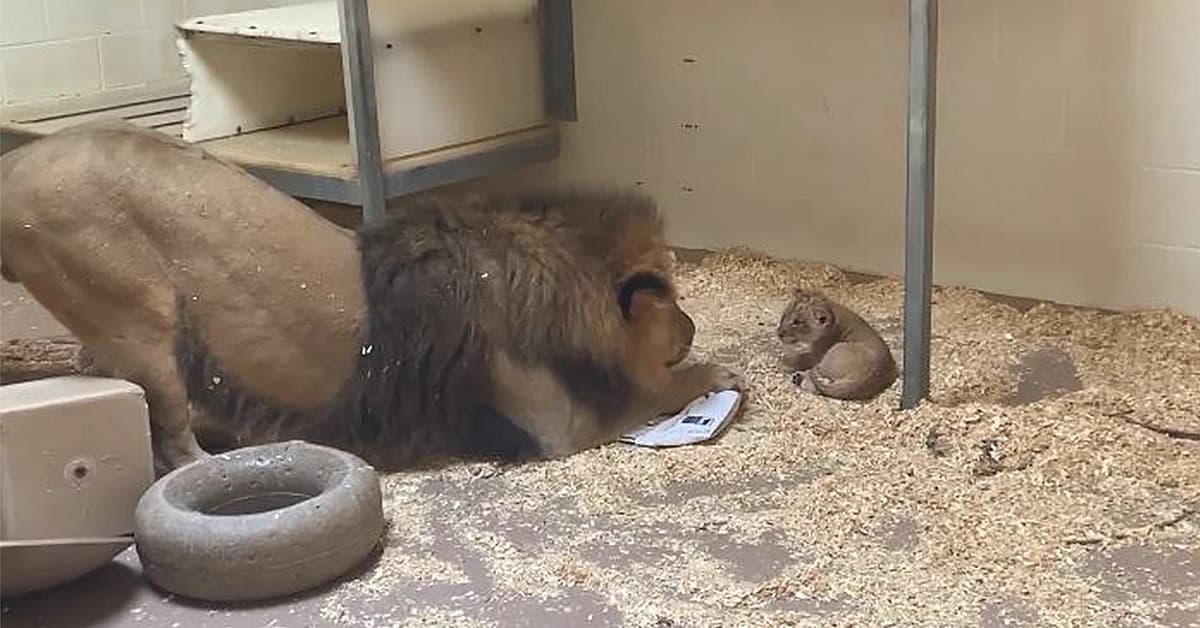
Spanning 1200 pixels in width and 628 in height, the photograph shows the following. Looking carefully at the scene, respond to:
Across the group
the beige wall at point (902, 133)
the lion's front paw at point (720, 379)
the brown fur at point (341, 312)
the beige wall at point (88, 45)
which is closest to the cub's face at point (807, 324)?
the lion's front paw at point (720, 379)

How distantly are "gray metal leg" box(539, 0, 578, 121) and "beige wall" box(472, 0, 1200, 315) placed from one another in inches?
2.5

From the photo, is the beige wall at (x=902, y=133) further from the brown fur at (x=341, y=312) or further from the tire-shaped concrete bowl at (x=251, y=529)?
the tire-shaped concrete bowl at (x=251, y=529)

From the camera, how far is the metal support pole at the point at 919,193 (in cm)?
299

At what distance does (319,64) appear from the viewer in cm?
488

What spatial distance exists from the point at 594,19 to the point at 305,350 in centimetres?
201

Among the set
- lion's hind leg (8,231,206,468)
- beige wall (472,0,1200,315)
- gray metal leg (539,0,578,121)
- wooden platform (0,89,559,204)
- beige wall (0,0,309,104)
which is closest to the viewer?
lion's hind leg (8,231,206,468)

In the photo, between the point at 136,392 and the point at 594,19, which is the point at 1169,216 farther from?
the point at 136,392

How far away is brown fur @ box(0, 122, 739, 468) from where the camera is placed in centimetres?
277

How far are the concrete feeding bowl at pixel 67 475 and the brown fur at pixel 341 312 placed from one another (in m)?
0.23

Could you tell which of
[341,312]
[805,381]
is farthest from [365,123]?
[805,381]

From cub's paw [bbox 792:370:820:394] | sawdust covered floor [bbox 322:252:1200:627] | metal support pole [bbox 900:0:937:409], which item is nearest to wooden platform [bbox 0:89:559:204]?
sawdust covered floor [bbox 322:252:1200:627]

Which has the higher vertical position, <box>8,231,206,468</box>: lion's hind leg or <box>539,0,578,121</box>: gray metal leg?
<box>539,0,578,121</box>: gray metal leg

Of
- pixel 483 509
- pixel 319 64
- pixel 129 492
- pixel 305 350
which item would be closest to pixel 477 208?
pixel 305 350

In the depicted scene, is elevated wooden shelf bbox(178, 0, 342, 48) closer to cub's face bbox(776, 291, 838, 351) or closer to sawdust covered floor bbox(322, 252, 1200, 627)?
cub's face bbox(776, 291, 838, 351)
